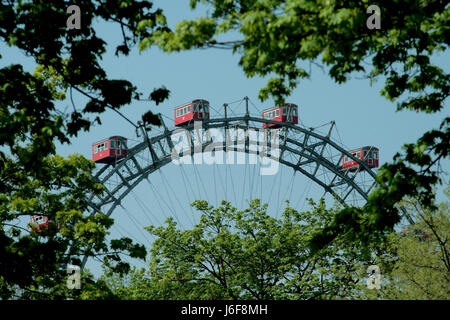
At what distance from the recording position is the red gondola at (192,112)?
174ft

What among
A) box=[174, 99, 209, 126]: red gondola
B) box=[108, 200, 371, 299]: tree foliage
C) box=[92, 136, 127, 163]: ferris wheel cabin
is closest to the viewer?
box=[108, 200, 371, 299]: tree foliage

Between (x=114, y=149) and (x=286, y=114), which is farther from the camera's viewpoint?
(x=286, y=114)

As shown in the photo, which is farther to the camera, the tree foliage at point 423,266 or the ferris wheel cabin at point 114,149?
the ferris wheel cabin at point 114,149

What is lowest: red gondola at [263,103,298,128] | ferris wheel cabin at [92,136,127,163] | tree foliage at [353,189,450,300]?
tree foliage at [353,189,450,300]

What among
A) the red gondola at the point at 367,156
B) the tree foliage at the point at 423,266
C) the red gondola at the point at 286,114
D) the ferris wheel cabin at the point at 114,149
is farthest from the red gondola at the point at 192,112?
the tree foliage at the point at 423,266

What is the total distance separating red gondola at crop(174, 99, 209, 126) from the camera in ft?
174

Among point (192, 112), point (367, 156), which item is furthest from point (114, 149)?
point (367, 156)

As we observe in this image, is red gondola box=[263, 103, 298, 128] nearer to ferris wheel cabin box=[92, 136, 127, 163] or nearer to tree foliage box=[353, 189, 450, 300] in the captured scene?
ferris wheel cabin box=[92, 136, 127, 163]

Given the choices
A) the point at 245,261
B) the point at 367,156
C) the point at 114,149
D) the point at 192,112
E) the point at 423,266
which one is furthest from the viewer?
the point at 367,156

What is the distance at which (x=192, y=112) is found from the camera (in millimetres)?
52844

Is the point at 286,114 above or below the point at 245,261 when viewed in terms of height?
above

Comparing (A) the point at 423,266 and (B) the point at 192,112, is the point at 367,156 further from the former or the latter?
(A) the point at 423,266

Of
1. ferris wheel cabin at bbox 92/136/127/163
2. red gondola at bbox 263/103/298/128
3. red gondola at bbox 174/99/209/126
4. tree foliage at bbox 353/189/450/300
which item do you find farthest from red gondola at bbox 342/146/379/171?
tree foliage at bbox 353/189/450/300

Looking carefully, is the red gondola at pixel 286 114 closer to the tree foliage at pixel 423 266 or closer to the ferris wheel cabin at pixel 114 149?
the ferris wheel cabin at pixel 114 149
